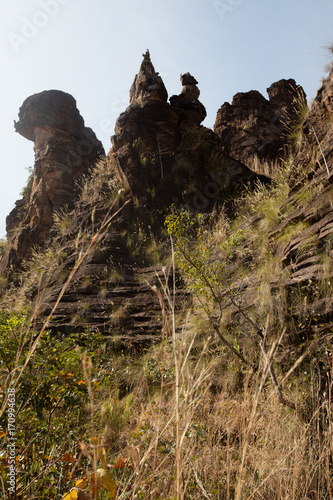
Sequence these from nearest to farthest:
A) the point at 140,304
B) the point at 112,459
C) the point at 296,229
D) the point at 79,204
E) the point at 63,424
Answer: the point at 63,424, the point at 112,459, the point at 296,229, the point at 140,304, the point at 79,204

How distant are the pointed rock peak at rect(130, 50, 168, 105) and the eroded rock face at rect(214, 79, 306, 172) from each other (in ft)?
14.6

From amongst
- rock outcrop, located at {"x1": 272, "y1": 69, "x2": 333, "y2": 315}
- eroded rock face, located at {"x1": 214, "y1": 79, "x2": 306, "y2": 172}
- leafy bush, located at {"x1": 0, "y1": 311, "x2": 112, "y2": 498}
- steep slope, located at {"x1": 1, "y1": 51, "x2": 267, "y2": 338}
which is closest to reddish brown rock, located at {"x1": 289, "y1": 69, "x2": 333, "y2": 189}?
rock outcrop, located at {"x1": 272, "y1": 69, "x2": 333, "y2": 315}

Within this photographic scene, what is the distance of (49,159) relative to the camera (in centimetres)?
1197

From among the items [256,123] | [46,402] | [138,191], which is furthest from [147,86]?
[46,402]

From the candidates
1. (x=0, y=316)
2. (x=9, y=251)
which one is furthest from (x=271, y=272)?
(x=9, y=251)

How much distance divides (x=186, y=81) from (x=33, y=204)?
8409 millimetres

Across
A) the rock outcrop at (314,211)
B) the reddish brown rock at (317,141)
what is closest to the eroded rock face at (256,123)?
the reddish brown rock at (317,141)

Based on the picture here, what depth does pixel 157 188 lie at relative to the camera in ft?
29.2

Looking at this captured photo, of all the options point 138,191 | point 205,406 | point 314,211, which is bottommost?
point 205,406

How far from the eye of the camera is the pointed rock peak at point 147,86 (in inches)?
420

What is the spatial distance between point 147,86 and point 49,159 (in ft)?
16.0

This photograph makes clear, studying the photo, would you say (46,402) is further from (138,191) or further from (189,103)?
(189,103)

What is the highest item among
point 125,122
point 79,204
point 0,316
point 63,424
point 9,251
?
point 125,122

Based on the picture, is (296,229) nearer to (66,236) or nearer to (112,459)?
(112,459)
